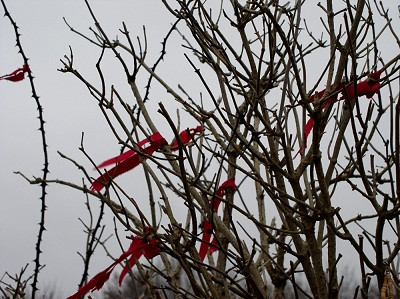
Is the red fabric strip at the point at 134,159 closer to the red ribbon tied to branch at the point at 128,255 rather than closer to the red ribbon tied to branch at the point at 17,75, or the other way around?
the red ribbon tied to branch at the point at 128,255

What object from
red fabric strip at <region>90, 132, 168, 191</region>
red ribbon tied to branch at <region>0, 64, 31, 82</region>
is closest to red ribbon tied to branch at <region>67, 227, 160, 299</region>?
red fabric strip at <region>90, 132, 168, 191</region>

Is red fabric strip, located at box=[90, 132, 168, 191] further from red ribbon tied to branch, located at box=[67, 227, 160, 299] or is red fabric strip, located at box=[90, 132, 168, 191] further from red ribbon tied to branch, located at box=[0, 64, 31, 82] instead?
red ribbon tied to branch, located at box=[0, 64, 31, 82]

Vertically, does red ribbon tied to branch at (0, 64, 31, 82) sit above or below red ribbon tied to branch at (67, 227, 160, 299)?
above

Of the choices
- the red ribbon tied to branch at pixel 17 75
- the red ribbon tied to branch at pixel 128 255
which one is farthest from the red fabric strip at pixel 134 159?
the red ribbon tied to branch at pixel 17 75

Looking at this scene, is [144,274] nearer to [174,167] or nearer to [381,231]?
[174,167]

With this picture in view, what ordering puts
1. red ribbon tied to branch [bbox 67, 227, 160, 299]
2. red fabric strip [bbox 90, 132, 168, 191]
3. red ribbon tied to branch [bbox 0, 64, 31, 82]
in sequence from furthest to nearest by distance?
red ribbon tied to branch [bbox 0, 64, 31, 82]
red fabric strip [bbox 90, 132, 168, 191]
red ribbon tied to branch [bbox 67, 227, 160, 299]

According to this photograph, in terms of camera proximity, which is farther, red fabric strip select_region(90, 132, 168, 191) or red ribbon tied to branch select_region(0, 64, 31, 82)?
red ribbon tied to branch select_region(0, 64, 31, 82)

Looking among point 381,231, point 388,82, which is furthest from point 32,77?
point 381,231

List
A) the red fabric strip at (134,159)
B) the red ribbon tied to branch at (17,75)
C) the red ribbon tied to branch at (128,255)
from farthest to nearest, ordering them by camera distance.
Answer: the red ribbon tied to branch at (17,75) → the red fabric strip at (134,159) → the red ribbon tied to branch at (128,255)

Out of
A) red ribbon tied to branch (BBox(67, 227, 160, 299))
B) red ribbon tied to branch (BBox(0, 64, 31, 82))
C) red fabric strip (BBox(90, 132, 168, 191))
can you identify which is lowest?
red ribbon tied to branch (BBox(67, 227, 160, 299))

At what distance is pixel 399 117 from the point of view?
3.89 feet

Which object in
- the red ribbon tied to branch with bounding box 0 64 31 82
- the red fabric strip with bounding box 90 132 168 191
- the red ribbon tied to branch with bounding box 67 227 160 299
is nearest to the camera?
the red ribbon tied to branch with bounding box 67 227 160 299

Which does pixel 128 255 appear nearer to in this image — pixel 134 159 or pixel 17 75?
pixel 134 159

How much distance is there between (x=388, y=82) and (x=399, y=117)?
44 centimetres
